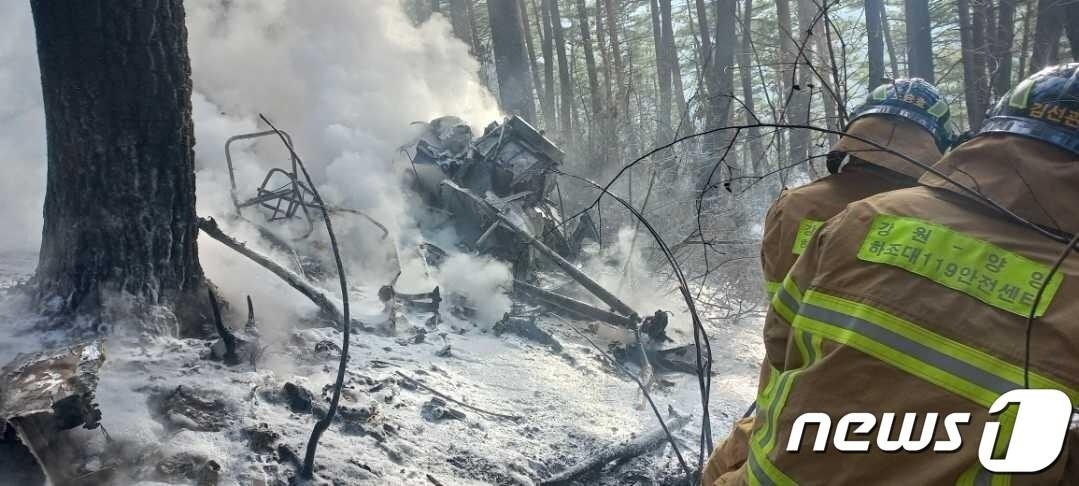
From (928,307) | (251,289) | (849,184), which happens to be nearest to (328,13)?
(251,289)

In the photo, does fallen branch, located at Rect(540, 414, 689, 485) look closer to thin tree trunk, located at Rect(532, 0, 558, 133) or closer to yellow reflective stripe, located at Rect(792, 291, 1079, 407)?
yellow reflective stripe, located at Rect(792, 291, 1079, 407)

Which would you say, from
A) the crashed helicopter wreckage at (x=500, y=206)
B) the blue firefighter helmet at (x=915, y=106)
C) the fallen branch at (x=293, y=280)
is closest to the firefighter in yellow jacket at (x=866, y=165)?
the blue firefighter helmet at (x=915, y=106)

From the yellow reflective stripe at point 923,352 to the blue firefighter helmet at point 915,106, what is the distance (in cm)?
157

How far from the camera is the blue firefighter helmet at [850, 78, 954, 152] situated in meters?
2.64

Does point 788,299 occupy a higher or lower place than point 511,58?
lower

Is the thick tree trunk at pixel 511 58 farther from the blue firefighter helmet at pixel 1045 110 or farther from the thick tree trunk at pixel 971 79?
the blue firefighter helmet at pixel 1045 110

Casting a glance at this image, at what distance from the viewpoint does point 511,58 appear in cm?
1359

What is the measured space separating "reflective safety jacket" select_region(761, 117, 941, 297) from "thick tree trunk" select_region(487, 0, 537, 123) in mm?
11225

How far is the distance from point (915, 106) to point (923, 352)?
67.7 inches

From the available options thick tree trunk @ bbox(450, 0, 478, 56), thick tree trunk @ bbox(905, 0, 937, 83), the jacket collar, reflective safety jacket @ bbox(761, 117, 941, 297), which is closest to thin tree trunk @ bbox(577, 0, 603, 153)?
thick tree trunk @ bbox(450, 0, 478, 56)

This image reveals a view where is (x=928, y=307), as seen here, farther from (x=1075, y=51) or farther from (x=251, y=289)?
(x=1075, y=51)

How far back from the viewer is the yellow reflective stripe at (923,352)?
1.21m

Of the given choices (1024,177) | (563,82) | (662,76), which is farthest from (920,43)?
(662,76)
